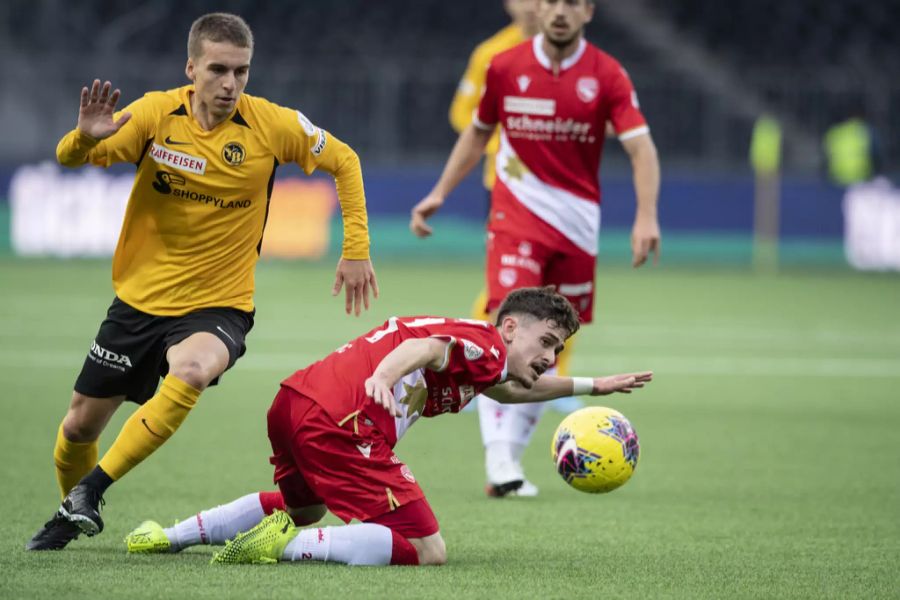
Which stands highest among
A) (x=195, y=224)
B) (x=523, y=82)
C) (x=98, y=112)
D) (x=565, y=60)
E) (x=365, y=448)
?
(x=565, y=60)

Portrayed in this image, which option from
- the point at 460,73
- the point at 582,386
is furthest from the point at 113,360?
the point at 460,73

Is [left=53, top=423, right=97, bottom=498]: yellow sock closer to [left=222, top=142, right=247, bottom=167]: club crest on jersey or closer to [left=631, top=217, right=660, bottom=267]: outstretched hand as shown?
[left=222, top=142, right=247, bottom=167]: club crest on jersey

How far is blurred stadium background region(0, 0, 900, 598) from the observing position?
5996 mm

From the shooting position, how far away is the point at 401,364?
5387 millimetres

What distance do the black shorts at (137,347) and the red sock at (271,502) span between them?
52 cm

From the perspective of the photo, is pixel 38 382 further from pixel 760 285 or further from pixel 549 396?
pixel 760 285

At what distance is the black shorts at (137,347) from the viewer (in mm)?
6094

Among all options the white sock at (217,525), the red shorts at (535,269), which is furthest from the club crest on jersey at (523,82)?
the white sock at (217,525)

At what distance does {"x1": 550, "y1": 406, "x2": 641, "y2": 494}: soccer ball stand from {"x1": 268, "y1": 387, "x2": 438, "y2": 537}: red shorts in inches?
33.7

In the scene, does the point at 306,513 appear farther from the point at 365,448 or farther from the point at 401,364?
the point at 401,364

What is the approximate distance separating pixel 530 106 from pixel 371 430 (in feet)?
9.19

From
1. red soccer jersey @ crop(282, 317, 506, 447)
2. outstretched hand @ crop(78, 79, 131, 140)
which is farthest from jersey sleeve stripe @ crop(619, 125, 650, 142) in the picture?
outstretched hand @ crop(78, 79, 131, 140)

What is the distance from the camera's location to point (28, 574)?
17.1 feet

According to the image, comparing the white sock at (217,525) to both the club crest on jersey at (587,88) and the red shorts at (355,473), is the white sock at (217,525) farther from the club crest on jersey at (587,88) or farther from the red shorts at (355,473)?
the club crest on jersey at (587,88)
